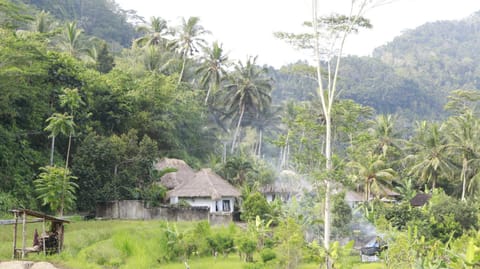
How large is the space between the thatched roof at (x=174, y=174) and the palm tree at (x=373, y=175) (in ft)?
37.2

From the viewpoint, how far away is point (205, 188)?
32.5m

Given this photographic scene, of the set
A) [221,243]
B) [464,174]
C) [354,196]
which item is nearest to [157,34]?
[354,196]

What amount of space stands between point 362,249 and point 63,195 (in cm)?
1277

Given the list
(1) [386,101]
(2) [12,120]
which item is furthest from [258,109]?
(1) [386,101]

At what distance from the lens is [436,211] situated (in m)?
27.1

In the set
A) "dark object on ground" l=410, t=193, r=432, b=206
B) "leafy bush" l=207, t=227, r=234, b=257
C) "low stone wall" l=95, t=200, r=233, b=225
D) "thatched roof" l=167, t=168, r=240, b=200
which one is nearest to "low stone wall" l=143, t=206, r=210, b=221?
"low stone wall" l=95, t=200, r=233, b=225

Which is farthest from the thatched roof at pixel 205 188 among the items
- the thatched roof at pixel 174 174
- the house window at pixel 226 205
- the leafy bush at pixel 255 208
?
the leafy bush at pixel 255 208

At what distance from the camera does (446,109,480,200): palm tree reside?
38.6 m

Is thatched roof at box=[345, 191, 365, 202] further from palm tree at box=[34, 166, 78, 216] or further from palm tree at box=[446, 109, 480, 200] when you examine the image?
palm tree at box=[34, 166, 78, 216]

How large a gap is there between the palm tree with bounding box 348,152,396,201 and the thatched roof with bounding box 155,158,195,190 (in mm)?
11327

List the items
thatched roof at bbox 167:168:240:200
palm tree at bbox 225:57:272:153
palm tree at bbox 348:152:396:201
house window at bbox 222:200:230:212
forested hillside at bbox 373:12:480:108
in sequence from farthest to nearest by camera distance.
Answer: forested hillside at bbox 373:12:480:108 → palm tree at bbox 225:57:272:153 → palm tree at bbox 348:152:396:201 → house window at bbox 222:200:230:212 → thatched roof at bbox 167:168:240:200

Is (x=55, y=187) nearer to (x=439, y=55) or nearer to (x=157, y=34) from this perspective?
(x=157, y=34)

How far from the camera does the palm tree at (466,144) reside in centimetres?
3862

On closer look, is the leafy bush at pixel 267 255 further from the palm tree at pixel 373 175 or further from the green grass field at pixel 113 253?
the palm tree at pixel 373 175
